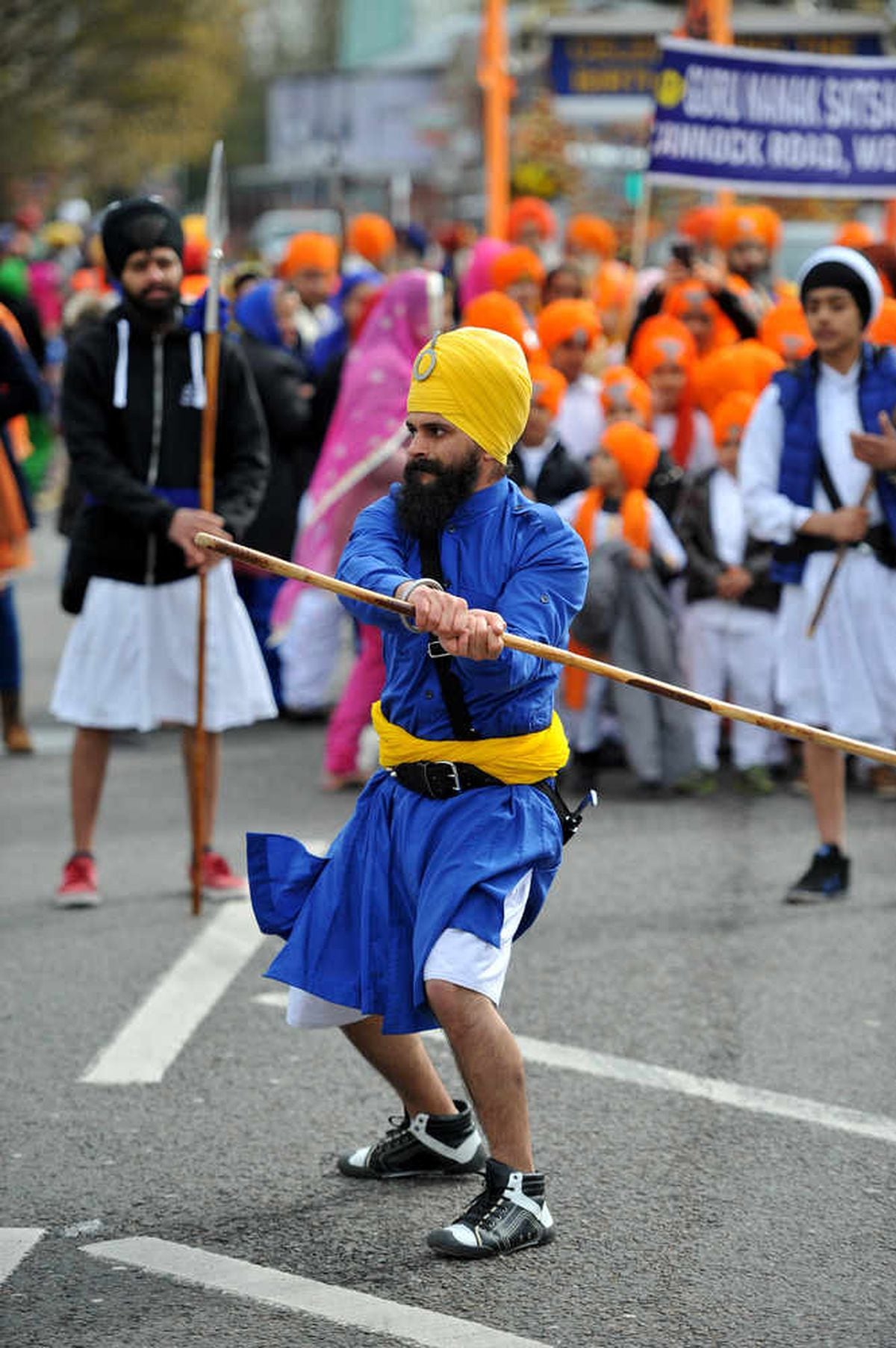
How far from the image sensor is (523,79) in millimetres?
35094

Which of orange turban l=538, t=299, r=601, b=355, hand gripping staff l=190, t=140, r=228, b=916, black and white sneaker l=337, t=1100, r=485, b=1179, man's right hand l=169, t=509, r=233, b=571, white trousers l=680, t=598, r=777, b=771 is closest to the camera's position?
black and white sneaker l=337, t=1100, r=485, b=1179

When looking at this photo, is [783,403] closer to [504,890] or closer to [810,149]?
[504,890]

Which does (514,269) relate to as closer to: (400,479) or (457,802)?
(400,479)

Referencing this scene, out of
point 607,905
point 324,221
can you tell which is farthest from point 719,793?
point 324,221

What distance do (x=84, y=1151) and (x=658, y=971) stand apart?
6.93ft

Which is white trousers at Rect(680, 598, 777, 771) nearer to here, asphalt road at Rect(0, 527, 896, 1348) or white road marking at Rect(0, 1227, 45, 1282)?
asphalt road at Rect(0, 527, 896, 1348)

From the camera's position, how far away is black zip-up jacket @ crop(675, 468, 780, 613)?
9.77 m

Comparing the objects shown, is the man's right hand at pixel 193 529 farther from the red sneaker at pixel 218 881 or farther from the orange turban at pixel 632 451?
the orange turban at pixel 632 451

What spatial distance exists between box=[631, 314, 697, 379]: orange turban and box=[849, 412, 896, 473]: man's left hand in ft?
9.44

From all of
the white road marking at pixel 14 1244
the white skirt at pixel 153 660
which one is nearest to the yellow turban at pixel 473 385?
the white road marking at pixel 14 1244

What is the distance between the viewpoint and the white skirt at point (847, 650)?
7688 mm

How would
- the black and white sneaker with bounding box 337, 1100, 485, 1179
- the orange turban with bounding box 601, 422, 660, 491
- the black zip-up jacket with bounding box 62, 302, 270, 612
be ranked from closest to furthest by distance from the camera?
the black and white sneaker with bounding box 337, 1100, 485, 1179 → the black zip-up jacket with bounding box 62, 302, 270, 612 → the orange turban with bounding box 601, 422, 660, 491

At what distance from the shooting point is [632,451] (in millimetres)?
9500

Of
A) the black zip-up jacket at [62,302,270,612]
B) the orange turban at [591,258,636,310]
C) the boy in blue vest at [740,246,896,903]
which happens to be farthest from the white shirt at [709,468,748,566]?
the orange turban at [591,258,636,310]
